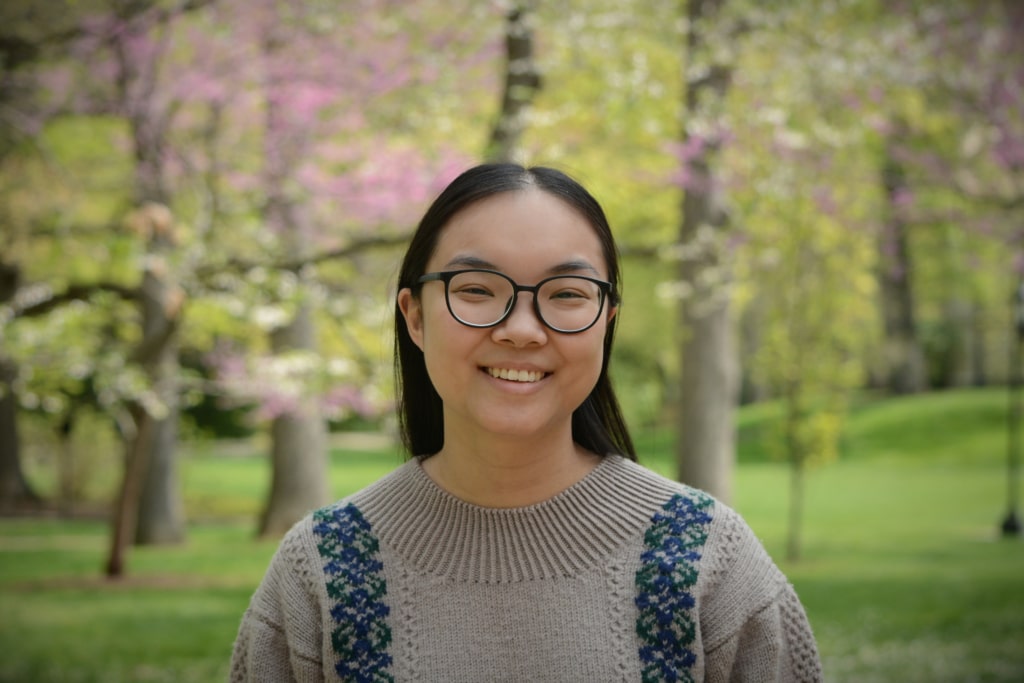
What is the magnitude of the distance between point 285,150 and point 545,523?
7.59 m

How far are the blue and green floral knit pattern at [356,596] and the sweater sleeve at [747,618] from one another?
0.45m

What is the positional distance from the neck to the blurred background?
287 centimetres

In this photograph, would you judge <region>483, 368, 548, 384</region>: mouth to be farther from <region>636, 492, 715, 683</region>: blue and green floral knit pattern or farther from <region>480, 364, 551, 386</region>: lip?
<region>636, 492, 715, 683</region>: blue and green floral knit pattern

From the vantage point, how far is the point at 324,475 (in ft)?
39.1

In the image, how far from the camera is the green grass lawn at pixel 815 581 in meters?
6.85

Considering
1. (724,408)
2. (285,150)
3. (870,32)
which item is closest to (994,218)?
(870,32)

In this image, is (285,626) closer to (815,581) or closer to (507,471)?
(507,471)

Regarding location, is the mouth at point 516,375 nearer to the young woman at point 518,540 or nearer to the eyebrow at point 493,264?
the young woman at point 518,540

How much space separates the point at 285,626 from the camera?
1.62 meters

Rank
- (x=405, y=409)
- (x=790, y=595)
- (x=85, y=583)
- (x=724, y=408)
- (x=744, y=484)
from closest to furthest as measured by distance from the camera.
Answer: (x=790, y=595)
(x=405, y=409)
(x=724, y=408)
(x=85, y=583)
(x=744, y=484)

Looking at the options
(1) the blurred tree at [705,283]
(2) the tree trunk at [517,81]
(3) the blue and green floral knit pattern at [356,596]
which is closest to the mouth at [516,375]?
(3) the blue and green floral knit pattern at [356,596]

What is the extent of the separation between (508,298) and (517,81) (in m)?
4.78

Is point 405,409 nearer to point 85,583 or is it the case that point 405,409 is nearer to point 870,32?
point 870,32

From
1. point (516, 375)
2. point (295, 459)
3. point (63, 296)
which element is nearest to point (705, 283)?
point (63, 296)
